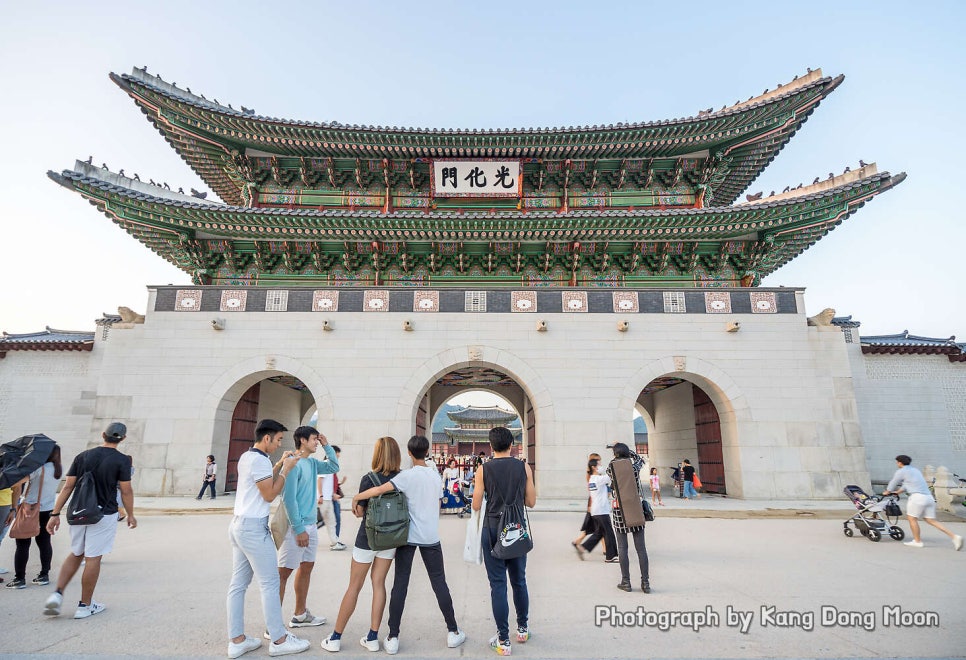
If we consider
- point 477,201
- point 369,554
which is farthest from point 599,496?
point 477,201

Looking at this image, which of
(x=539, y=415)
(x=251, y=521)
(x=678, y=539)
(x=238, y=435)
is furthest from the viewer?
(x=238, y=435)

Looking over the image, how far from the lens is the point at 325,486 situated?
6969 millimetres

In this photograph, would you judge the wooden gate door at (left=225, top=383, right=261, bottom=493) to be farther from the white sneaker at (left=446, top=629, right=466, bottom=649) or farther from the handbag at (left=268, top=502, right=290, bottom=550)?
the white sneaker at (left=446, top=629, right=466, bottom=649)

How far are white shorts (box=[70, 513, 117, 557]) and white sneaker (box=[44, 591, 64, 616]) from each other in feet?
1.09

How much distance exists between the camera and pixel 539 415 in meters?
14.0

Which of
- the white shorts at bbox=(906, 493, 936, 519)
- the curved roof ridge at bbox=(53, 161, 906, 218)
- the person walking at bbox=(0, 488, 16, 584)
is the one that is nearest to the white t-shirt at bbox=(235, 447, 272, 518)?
the person walking at bbox=(0, 488, 16, 584)

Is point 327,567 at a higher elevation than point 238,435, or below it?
below

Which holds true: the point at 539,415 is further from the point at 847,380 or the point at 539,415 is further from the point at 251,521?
the point at 251,521

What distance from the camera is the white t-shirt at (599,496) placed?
20.9 ft

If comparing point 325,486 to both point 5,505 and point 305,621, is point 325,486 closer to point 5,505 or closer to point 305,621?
point 305,621

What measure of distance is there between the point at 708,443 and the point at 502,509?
1431 centimetres

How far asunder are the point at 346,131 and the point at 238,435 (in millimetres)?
9876

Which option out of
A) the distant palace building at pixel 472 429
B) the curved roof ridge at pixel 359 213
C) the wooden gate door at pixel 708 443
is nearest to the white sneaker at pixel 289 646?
the curved roof ridge at pixel 359 213

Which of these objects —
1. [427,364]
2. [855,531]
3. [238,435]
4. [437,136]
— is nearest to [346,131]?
[437,136]
